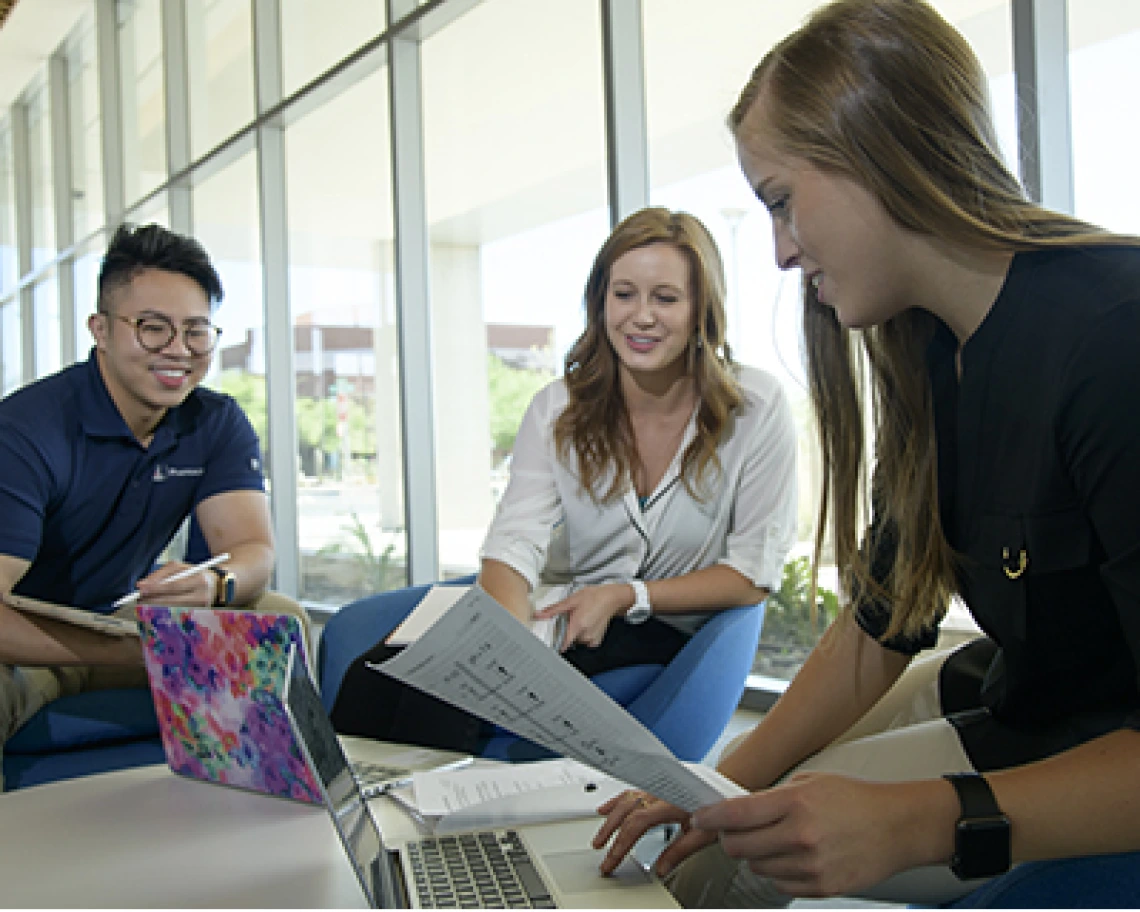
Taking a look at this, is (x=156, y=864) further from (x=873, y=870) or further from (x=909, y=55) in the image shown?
(x=909, y=55)

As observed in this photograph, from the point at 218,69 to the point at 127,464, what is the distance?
183 inches

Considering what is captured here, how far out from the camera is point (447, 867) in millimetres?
1001

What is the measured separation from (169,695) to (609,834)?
617 millimetres

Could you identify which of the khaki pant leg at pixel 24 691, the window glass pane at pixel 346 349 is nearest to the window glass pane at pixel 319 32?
the window glass pane at pixel 346 349

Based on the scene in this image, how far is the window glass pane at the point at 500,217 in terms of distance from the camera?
3.95 meters

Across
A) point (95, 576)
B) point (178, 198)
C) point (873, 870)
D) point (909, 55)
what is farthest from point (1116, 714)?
point (178, 198)

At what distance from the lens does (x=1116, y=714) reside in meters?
1.07

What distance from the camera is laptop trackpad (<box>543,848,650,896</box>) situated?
975 mm

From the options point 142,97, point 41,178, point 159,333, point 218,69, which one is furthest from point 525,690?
point 41,178

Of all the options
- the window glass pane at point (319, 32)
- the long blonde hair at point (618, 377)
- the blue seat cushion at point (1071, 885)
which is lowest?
the blue seat cushion at point (1071, 885)

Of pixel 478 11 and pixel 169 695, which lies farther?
pixel 478 11

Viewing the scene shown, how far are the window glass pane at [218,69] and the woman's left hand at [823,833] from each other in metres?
5.82

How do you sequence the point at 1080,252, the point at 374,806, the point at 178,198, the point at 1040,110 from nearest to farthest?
the point at 1080,252 → the point at 374,806 → the point at 1040,110 → the point at 178,198

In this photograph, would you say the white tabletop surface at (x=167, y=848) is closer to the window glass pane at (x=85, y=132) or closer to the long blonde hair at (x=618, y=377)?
the long blonde hair at (x=618, y=377)
